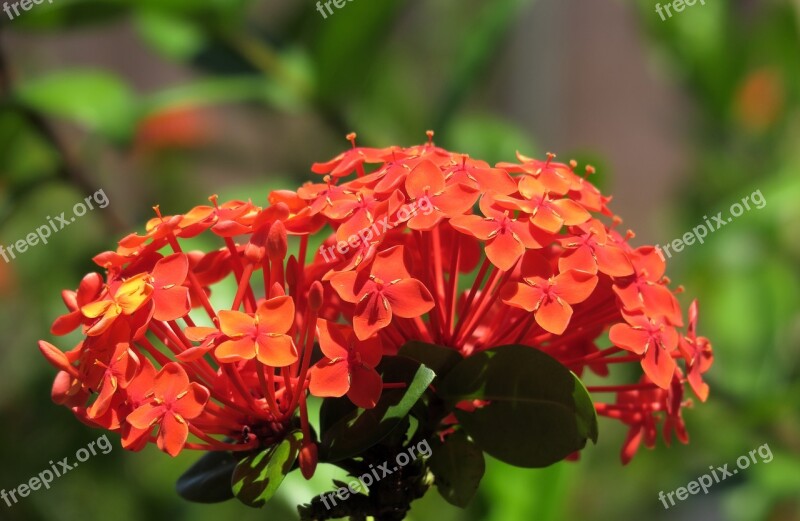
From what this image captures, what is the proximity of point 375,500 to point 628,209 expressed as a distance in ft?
8.45

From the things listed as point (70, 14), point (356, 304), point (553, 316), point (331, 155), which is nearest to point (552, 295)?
point (553, 316)

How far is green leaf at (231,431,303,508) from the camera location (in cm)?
58

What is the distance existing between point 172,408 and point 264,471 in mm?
70

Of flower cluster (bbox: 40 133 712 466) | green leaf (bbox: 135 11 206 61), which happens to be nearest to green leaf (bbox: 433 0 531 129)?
green leaf (bbox: 135 11 206 61)

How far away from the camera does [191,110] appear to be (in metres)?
2.44

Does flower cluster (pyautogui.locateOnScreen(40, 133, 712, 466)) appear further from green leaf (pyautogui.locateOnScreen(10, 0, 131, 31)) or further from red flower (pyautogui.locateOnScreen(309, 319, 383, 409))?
green leaf (pyautogui.locateOnScreen(10, 0, 131, 31))

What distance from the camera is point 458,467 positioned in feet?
2.06

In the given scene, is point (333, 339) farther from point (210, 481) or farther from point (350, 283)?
point (210, 481)

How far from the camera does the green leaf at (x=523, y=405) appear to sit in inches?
23.4

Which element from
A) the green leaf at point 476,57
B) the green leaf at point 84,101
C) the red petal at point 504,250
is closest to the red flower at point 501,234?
the red petal at point 504,250

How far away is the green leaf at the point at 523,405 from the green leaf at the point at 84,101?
2.89 ft

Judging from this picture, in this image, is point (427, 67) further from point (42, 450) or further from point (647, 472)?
point (42, 450)

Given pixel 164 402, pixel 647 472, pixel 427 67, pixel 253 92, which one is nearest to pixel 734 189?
pixel 647 472

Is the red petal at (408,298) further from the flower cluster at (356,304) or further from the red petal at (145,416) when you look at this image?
the red petal at (145,416)
